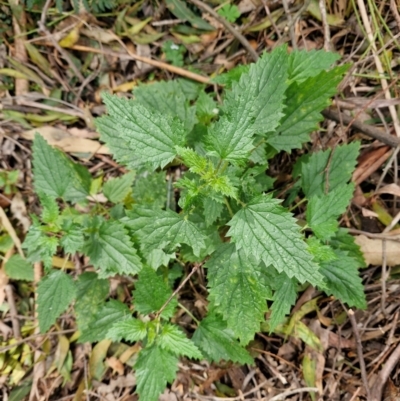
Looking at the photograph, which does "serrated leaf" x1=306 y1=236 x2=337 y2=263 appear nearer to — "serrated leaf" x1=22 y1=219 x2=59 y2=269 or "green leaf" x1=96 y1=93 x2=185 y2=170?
"green leaf" x1=96 y1=93 x2=185 y2=170

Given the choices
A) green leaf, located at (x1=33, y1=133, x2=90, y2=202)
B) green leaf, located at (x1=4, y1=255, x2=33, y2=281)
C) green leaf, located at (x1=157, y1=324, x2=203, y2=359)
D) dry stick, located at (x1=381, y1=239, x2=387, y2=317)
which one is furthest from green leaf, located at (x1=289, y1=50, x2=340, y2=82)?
green leaf, located at (x1=4, y1=255, x2=33, y2=281)

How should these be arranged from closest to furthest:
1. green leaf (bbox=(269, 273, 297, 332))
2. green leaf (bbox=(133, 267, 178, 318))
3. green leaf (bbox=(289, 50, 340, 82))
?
green leaf (bbox=(269, 273, 297, 332)) → green leaf (bbox=(133, 267, 178, 318)) → green leaf (bbox=(289, 50, 340, 82))

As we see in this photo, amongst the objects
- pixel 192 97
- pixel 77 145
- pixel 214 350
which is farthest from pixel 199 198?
pixel 77 145

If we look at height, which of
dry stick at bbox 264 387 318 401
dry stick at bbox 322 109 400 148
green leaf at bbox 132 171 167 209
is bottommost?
dry stick at bbox 264 387 318 401

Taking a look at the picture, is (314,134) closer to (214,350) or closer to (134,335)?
(214,350)

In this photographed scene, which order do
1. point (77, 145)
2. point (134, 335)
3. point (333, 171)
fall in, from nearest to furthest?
1. point (134, 335)
2. point (333, 171)
3. point (77, 145)
